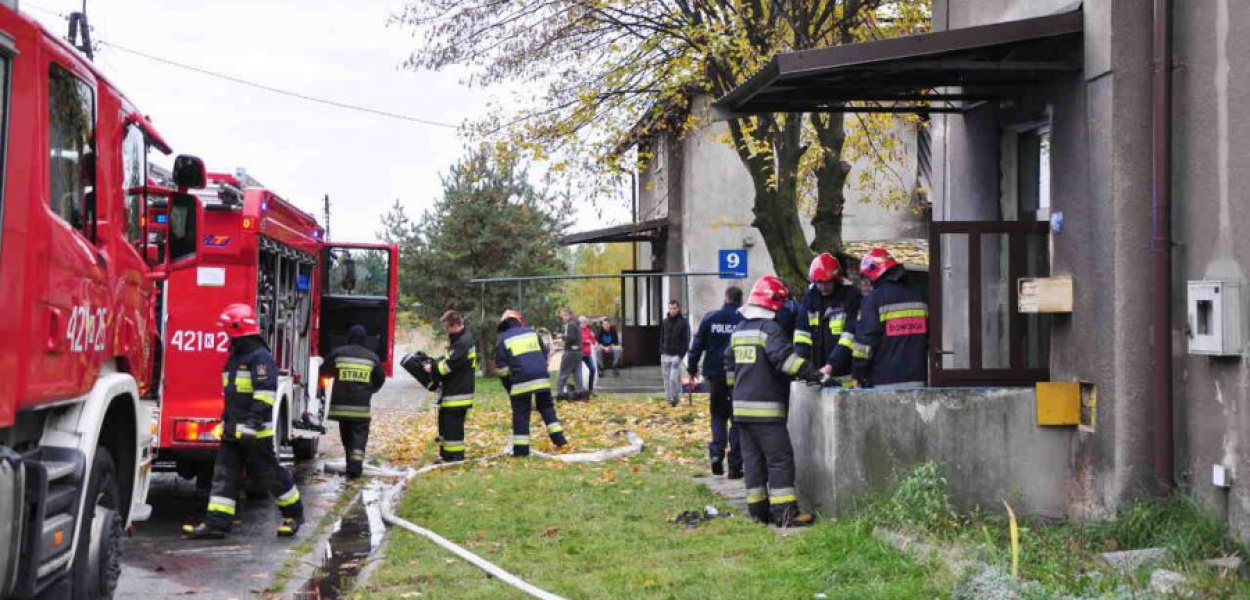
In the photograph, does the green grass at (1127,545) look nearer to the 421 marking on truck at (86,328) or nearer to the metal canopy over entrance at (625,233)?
the 421 marking on truck at (86,328)

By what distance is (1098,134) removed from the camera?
866 centimetres

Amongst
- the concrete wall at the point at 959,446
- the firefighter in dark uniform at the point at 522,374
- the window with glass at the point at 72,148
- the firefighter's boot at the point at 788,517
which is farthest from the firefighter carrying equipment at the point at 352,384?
the window with glass at the point at 72,148

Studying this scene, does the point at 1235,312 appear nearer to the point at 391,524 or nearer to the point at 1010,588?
the point at 1010,588

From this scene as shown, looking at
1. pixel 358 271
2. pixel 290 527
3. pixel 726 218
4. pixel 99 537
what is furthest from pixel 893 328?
pixel 726 218

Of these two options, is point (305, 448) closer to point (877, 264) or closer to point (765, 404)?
point (765, 404)

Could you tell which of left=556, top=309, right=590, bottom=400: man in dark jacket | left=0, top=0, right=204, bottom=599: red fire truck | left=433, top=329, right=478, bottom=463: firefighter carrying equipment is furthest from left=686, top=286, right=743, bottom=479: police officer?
left=556, top=309, right=590, bottom=400: man in dark jacket

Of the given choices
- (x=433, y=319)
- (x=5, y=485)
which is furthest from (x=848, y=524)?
(x=433, y=319)

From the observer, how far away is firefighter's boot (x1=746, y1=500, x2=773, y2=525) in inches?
392

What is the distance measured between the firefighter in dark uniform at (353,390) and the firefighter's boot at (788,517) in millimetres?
5419

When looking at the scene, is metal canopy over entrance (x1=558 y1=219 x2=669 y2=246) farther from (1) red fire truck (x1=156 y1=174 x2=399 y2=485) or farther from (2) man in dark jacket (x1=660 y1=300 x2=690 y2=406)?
(1) red fire truck (x1=156 y1=174 x2=399 y2=485)

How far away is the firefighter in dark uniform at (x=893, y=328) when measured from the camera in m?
9.66

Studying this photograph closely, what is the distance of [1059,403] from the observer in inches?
355

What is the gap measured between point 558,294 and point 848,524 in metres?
32.1

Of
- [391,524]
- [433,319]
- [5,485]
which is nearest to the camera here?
[5,485]
